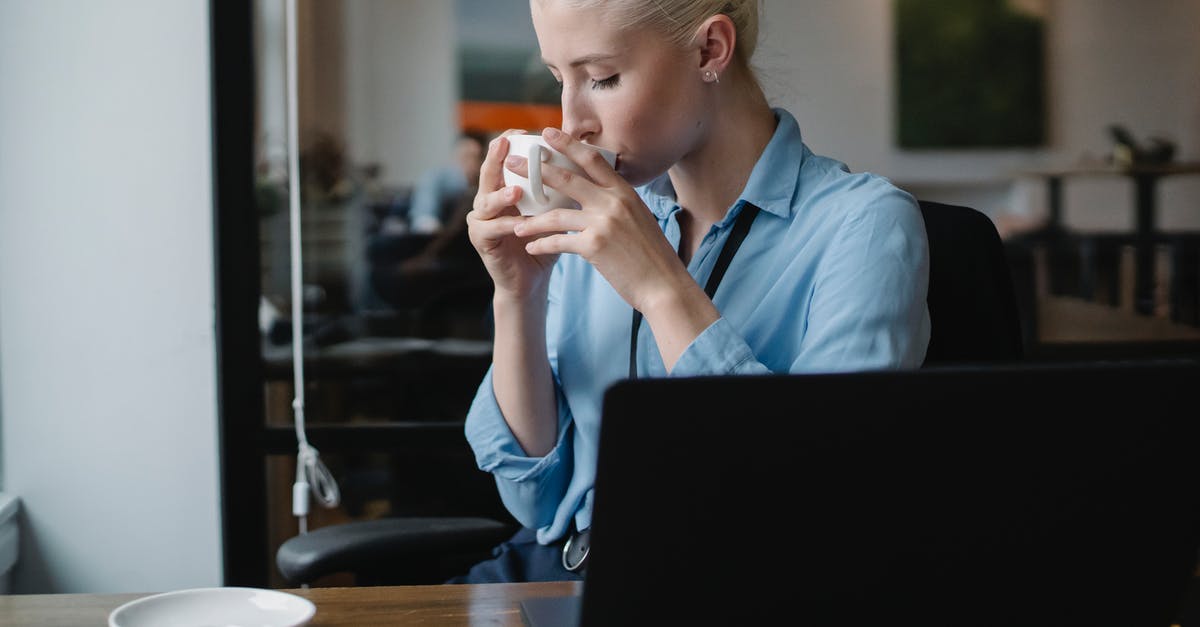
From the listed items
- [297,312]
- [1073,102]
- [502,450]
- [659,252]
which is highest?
[1073,102]

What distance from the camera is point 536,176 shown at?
3.52 ft

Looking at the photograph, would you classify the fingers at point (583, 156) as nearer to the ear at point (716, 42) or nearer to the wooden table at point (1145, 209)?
the ear at point (716, 42)

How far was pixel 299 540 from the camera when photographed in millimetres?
1396

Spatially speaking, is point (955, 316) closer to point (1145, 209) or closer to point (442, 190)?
point (442, 190)

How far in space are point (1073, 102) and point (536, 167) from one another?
213 inches

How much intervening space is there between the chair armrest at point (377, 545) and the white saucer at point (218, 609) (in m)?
0.45

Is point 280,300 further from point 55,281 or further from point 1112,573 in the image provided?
point 1112,573

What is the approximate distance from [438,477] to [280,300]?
0.45 metres

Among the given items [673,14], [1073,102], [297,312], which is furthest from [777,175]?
[1073,102]

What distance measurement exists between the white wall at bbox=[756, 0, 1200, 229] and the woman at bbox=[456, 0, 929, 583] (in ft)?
8.02

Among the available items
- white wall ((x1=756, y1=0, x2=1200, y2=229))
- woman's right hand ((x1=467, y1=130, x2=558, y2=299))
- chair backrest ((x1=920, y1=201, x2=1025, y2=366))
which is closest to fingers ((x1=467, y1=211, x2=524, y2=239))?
woman's right hand ((x1=467, y1=130, x2=558, y2=299))

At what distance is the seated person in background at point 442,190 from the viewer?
3.50 meters

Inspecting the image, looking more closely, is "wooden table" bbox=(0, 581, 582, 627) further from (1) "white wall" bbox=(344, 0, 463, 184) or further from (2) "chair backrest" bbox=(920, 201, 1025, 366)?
(1) "white wall" bbox=(344, 0, 463, 184)

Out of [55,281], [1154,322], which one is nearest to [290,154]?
[55,281]
